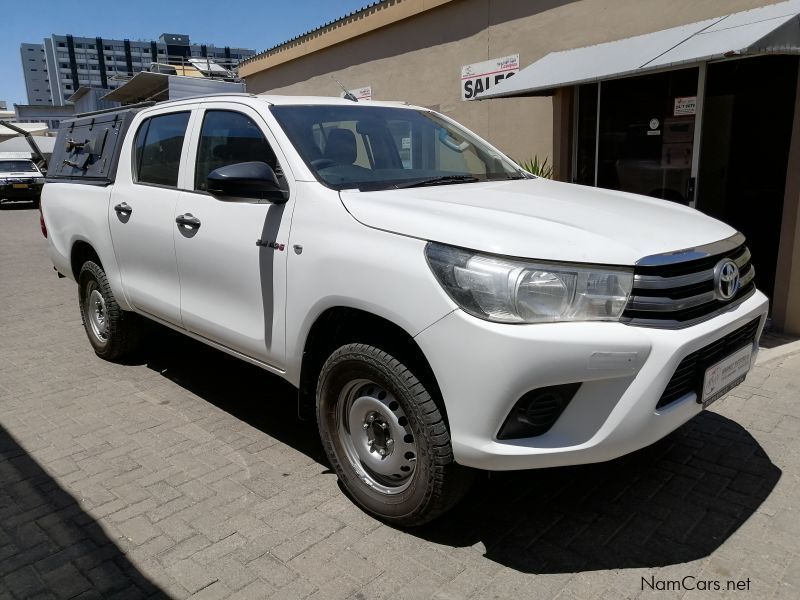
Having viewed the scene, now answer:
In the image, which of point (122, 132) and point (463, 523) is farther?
point (122, 132)

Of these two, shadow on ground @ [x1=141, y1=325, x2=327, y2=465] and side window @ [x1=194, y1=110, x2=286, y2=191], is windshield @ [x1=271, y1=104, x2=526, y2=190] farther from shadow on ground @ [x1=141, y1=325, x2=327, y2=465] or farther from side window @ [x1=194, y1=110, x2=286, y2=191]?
shadow on ground @ [x1=141, y1=325, x2=327, y2=465]

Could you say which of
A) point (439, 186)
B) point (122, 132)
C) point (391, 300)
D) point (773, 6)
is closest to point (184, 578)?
point (391, 300)

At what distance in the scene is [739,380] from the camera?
2887 millimetres

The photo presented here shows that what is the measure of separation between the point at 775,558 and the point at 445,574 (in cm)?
135

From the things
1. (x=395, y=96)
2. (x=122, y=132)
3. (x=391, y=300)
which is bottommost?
(x=391, y=300)

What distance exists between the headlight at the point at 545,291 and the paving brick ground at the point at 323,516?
1.08m

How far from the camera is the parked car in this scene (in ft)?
71.4

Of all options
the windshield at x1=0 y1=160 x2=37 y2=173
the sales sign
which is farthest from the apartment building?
the sales sign

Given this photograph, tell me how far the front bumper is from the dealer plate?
0.20m

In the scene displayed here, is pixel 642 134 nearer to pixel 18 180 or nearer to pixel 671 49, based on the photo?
pixel 671 49

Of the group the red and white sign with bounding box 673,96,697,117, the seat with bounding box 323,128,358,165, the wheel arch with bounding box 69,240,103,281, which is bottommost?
the wheel arch with bounding box 69,240,103,281

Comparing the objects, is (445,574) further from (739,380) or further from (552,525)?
(739,380)

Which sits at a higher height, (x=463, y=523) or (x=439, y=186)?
(x=439, y=186)

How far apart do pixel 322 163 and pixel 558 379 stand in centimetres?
167
